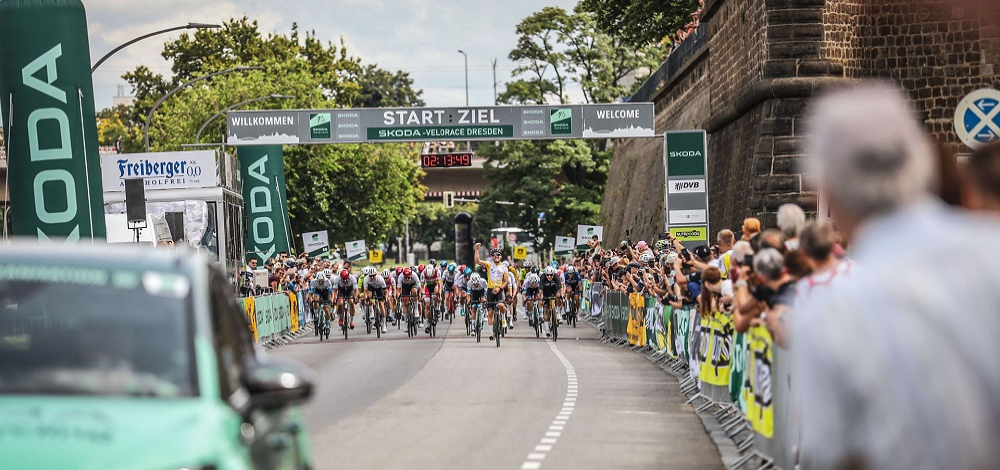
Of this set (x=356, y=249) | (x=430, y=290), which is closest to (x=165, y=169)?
(x=430, y=290)

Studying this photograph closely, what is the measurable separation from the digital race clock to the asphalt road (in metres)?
A: 26.3

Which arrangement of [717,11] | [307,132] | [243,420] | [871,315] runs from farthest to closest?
[307,132]
[717,11]
[243,420]
[871,315]

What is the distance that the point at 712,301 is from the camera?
51.0ft

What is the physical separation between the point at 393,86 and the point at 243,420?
131 metres

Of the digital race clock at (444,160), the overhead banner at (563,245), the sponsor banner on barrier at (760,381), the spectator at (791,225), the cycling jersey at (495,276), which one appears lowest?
the overhead banner at (563,245)

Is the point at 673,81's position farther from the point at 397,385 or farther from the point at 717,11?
the point at 397,385

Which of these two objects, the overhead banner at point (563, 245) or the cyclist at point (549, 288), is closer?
the cyclist at point (549, 288)

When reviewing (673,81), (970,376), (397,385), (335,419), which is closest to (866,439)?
(970,376)

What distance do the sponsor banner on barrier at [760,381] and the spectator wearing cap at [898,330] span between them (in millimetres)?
7278

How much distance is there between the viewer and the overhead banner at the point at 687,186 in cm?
3559

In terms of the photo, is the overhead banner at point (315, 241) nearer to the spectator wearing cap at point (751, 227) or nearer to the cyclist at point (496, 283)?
the cyclist at point (496, 283)

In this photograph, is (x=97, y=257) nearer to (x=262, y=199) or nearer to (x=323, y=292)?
(x=323, y=292)

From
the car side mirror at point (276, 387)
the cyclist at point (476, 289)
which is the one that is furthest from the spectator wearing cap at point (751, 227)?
the cyclist at point (476, 289)

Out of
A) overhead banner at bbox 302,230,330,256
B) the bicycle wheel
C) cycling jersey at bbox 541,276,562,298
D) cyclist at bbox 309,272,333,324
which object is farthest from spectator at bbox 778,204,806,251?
overhead banner at bbox 302,230,330,256
